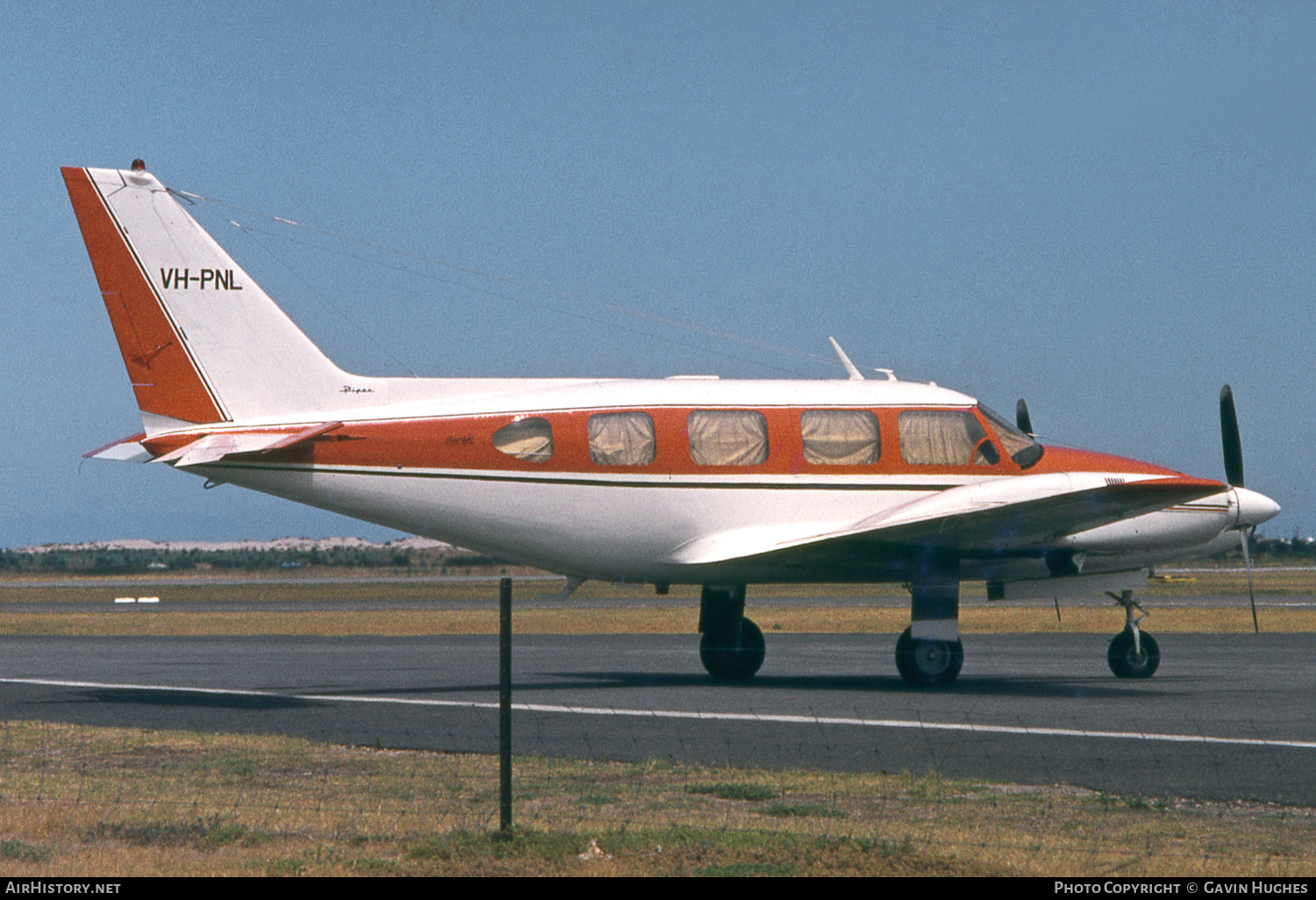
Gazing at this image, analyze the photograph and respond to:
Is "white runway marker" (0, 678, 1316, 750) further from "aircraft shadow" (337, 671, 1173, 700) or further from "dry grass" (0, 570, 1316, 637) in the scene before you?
"dry grass" (0, 570, 1316, 637)

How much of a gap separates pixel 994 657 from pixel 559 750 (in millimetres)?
14784


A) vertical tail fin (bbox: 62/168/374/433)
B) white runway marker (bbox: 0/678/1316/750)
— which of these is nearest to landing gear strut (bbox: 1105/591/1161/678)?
white runway marker (bbox: 0/678/1316/750)

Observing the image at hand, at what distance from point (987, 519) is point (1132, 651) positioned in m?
4.18

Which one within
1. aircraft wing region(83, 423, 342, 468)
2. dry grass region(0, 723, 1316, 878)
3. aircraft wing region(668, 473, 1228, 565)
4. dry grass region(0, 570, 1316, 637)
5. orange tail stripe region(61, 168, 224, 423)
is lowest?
dry grass region(0, 723, 1316, 878)

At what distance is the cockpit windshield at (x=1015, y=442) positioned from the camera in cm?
1944

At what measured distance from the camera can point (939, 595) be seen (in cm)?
1861

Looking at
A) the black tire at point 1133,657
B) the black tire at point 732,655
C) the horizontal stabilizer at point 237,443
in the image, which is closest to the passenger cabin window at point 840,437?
the black tire at point 732,655

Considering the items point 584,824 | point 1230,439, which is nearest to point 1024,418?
point 1230,439

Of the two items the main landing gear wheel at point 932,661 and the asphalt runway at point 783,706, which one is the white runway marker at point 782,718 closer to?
the asphalt runway at point 783,706

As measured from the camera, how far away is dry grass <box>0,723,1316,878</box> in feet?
24.9

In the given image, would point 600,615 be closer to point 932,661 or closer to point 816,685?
point 816,685

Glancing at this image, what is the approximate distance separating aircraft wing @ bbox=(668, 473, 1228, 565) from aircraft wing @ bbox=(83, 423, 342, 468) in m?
5.20

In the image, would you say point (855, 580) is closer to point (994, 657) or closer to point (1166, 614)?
point (994, 657)
